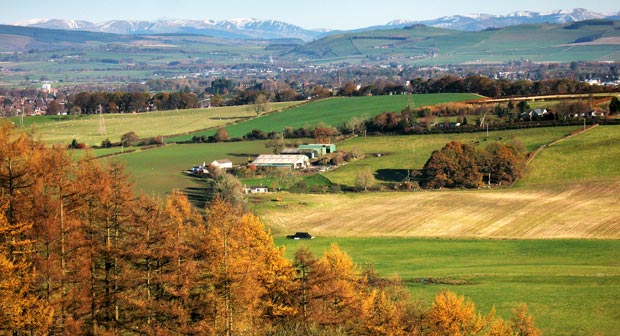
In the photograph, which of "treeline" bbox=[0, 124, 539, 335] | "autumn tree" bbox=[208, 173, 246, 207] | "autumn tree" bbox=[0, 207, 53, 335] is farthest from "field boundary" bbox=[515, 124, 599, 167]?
"autumn tree" bbox=[0, 207, 53, 335]

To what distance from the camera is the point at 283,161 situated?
7831cm

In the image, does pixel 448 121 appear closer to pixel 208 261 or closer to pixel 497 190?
pixel 497 190

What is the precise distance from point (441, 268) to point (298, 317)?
15596 millimetres

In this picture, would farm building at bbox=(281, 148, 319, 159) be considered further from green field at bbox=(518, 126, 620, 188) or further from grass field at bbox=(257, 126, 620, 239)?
green field at bbox=(518, 126, 620, 188)

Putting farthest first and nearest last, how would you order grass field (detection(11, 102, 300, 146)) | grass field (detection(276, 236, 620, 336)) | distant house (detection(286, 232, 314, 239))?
grass field (detection(11, 102, 300, 146)) < distant house (detection(286, 232, 314, 239)) < grass field (detection(276, 236, 620, 336))

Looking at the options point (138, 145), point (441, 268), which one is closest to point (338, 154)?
point (138, 145)

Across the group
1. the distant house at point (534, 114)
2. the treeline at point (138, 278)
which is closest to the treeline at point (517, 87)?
the distant house at point (534, 114)

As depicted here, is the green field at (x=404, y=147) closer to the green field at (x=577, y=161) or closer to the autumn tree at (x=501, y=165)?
the green field at (x=577, y=161)

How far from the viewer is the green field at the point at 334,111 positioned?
104438mm

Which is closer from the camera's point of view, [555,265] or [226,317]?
[226,317]

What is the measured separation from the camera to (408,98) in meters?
122

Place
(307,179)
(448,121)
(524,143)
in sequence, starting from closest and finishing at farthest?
(307,179)
(524,143)
(448,121)

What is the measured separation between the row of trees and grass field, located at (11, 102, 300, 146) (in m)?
41.3

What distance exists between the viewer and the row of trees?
65.8 metres
